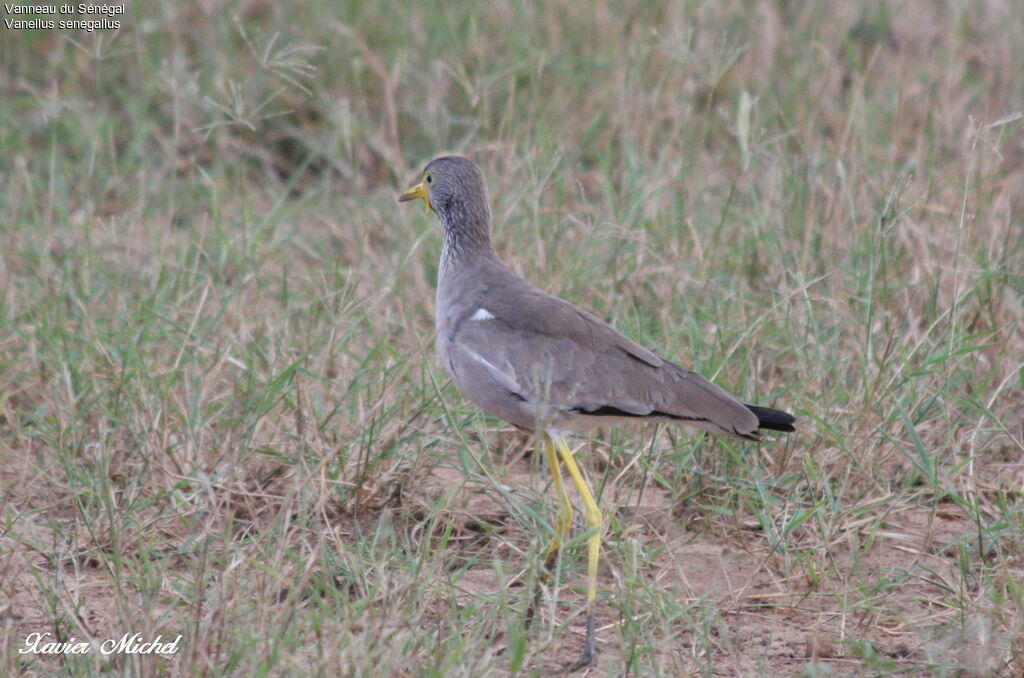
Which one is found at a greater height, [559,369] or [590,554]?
[559,369]

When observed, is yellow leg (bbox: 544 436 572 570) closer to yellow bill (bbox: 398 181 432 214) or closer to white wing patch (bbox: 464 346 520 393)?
white wing patch (bbox: 464 346 520 393)

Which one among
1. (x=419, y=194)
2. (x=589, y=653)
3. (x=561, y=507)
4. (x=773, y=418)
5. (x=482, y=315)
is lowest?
(x=589, y=653)

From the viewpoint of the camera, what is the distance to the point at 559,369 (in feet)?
14.0

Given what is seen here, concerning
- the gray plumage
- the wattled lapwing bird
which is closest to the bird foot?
the wattled lapwing bird

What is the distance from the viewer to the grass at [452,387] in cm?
376

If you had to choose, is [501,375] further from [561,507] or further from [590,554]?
[590,554]

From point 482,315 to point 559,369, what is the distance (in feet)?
1.12

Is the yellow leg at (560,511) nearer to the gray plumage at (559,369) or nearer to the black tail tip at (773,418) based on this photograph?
the gray plumage at (559,369)

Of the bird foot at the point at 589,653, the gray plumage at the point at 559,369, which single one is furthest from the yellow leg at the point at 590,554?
the gray plumage at the point at 559,369

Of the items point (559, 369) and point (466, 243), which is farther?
point (466, 243)

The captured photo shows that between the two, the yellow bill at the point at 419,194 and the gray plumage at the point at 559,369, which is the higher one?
the yellow bill at the point at 419,194

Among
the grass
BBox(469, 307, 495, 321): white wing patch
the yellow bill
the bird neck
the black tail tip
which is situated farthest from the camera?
the yellow bill

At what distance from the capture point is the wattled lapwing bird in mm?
4113

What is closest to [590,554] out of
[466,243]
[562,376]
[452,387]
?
[562,376]
